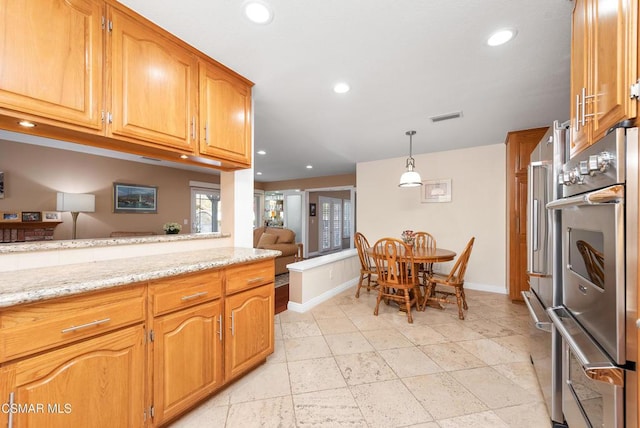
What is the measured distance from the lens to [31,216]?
3.93m

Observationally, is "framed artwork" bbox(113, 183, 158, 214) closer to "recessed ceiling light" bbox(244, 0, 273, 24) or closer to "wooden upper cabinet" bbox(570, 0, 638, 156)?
"recessed ceiling light" bbox(244, 0, 273, 24)

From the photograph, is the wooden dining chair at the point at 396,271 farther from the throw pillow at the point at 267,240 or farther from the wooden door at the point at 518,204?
the throw pillow at the point at 267,240

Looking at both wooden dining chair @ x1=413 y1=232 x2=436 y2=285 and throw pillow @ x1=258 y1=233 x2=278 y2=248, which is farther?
throw pillow @ x1=258 y1=233 x2=278 y2=248

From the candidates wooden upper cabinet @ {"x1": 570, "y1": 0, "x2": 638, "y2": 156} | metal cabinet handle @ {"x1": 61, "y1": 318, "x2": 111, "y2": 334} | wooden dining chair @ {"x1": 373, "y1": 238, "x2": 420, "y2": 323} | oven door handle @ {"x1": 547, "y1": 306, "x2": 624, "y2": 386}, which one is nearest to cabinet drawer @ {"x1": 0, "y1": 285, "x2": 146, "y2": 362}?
metal cabinet handle @ {"x1": 61, "y1": 318, "x2": 111, "y2": 334}

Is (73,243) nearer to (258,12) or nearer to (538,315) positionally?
(258,12)

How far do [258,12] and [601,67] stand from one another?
1595 mm

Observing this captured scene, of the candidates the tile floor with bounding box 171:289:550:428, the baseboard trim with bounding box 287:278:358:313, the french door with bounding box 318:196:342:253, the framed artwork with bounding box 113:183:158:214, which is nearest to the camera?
the tile floor with bounding box 171:289:550:428

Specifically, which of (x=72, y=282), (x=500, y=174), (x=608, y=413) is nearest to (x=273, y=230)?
(x=500, y=174)

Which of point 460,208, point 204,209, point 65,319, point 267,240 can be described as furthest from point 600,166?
point 204,209

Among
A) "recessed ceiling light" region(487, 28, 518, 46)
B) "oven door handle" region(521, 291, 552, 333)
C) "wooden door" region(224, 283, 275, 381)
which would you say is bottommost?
"wooden door" region(224, 283, 275, 381)

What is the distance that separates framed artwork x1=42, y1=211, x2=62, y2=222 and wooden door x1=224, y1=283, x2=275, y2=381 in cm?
454

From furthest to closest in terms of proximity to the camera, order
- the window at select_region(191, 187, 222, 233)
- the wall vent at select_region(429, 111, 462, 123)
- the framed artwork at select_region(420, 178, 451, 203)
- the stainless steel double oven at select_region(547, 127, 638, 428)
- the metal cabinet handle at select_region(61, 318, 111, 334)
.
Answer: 1. the window at select_region(191, 187, 222, 233)
2. the framed artwork at select_region(420, 178, 451, 203)
3. the wall vent at select_region(429, 111, 462, 123)
4. the metal cabinet handle at select_region(61, 318, 111, 334)
5. the stainless steel double oven at select_region(547, 127, 638, 428)

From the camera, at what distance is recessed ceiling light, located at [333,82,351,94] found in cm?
221

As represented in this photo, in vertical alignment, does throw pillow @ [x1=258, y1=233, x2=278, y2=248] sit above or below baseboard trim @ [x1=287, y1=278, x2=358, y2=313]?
above
